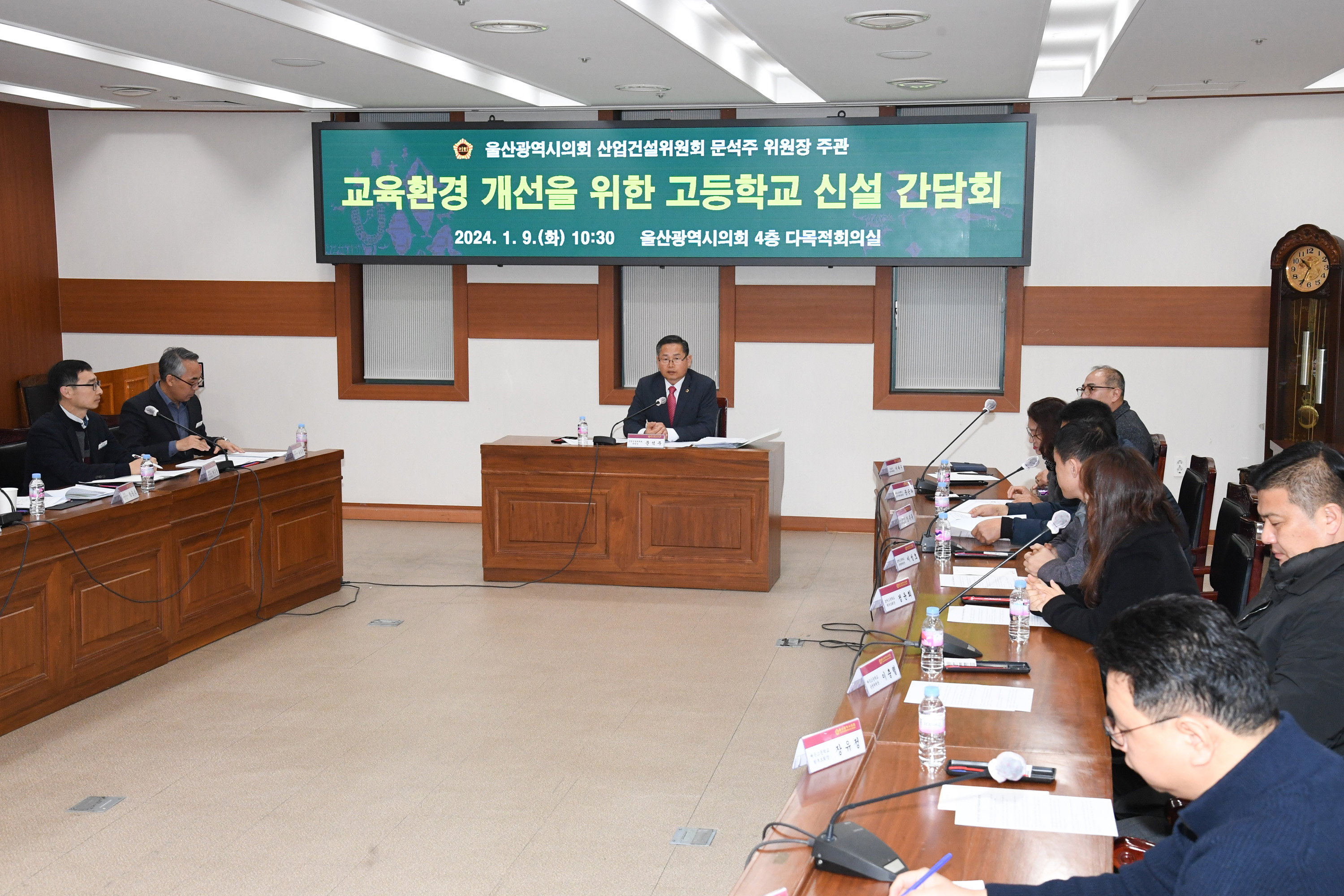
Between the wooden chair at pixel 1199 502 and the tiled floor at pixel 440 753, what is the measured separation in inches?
63.4

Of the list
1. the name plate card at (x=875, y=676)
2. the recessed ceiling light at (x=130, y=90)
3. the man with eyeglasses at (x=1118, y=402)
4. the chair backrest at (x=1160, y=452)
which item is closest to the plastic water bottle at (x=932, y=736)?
the name plate card at (x=875, y=676)

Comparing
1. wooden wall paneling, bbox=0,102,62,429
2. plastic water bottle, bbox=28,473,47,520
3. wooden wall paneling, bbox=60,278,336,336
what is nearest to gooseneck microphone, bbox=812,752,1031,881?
plastic water bottle, bbox=28,473,47,520

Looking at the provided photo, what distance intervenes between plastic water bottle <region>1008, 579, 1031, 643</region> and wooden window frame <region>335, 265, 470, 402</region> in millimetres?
5748

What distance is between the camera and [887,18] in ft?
16.9

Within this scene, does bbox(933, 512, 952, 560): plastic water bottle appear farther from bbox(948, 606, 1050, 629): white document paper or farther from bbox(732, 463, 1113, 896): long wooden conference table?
bbox(732, 463, 1113, 896): long wooden conference table

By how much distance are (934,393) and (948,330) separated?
1.46 ft

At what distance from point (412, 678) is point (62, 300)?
5565 mm

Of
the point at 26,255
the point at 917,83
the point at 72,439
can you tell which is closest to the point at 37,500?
the point at 72,439

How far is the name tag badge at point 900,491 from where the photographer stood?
17.7 ft

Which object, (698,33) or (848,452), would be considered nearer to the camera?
(698,33)

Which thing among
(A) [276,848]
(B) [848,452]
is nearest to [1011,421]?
(B) [848,452]

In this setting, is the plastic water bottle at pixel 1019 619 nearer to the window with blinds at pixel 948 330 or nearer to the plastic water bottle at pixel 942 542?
the plastic water bottle at pixel 942 542

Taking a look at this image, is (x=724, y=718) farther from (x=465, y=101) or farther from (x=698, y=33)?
(x=465, y=101)

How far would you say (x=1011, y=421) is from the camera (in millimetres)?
7812
